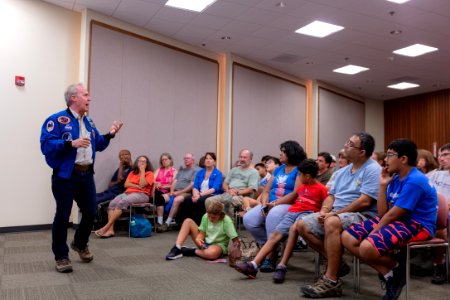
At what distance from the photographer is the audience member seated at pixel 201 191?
534 centimetres

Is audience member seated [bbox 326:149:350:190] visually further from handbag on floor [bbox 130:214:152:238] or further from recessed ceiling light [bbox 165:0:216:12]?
recessed ceiling light [bbox 165:0:216:12]

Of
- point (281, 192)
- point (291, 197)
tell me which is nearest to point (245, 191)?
Result: point (281, 192)

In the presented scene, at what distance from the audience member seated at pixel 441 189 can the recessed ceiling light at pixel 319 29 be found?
11.5ft

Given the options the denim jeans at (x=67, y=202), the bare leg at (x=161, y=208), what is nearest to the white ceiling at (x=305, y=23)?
the bare leg at (x=161, y=208)

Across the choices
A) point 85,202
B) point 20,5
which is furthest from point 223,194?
point 20,5

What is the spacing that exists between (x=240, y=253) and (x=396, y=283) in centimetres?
137

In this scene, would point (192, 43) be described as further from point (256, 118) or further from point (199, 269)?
point (199, 269)

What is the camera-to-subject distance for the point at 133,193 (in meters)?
5.29

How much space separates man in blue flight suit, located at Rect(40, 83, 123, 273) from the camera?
10.1 feet

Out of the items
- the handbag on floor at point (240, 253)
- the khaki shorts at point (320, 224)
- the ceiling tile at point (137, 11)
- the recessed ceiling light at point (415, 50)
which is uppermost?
the ceiling tile at point (137, 11)

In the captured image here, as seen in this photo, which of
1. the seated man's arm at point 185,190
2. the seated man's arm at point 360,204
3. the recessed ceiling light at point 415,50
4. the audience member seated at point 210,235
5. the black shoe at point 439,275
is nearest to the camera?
the seated man's arm at point 360,204

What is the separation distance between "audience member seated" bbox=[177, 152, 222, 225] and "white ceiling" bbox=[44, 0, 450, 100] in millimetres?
2229

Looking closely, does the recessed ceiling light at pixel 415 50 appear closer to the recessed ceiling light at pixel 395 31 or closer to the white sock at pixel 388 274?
the recessed ceiling light at pixel 395 31

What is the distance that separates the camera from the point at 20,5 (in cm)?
534
